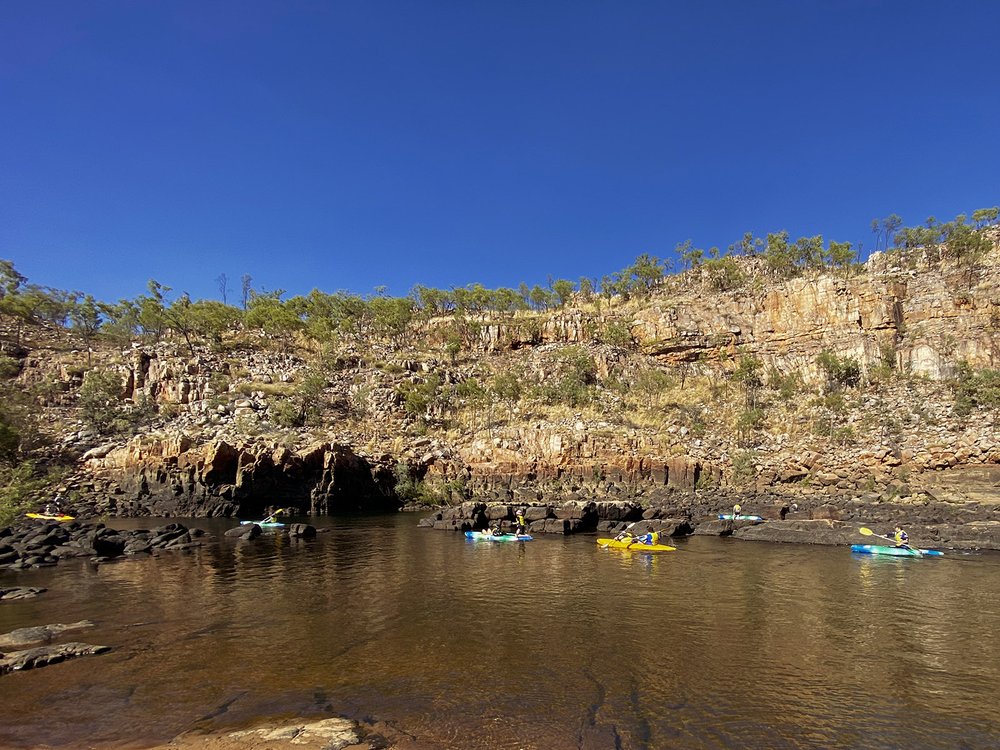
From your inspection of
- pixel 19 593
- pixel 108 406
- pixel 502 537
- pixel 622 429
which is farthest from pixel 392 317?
pixel 19 593

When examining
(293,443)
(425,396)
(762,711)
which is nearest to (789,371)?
(425,396)

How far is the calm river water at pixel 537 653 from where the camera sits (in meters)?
10.4

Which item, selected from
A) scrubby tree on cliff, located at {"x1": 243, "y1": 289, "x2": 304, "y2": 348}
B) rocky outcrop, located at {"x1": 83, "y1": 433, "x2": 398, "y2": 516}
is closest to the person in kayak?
rocky outcrop, located at {"x1": 83, "y1": 433, "x2": 398, "y2": 516}

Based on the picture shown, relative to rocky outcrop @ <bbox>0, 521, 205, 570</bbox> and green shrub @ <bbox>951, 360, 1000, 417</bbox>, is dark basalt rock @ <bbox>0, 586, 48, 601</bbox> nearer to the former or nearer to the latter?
rocky outcrop @ <bbox>0, 521, 205, 570</bbox>

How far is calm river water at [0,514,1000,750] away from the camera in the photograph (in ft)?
34.1

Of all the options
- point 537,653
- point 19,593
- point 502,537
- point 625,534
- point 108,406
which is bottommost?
point 502,537

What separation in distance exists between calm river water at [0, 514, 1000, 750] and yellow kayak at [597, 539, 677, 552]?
406 cm

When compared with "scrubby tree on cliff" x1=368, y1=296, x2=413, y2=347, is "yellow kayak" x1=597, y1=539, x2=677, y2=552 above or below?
below

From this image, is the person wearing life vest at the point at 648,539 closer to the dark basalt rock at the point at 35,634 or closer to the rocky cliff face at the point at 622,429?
the rocky cliff face at the point at 622,429

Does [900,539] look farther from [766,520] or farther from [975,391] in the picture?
[975,391]

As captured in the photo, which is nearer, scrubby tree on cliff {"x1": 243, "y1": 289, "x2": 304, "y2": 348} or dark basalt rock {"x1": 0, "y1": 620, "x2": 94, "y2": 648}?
dark basalt rock {"x1": 0, "y1": 620, "x2": 94, "y2": 648}

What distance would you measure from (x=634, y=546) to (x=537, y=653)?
18.0m

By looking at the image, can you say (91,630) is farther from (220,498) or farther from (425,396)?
(425,396)

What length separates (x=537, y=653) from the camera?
47.9 feet
